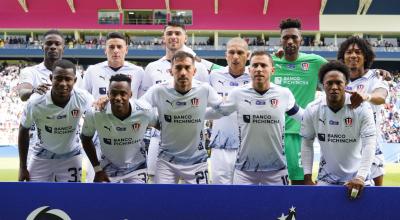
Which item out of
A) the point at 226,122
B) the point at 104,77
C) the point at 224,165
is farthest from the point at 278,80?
the point at 104,77

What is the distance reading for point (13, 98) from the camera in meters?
25.7

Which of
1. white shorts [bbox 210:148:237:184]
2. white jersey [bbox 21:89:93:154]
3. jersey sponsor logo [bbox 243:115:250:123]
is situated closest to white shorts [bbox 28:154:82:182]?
white jersey [bbox 21:89:93:154]

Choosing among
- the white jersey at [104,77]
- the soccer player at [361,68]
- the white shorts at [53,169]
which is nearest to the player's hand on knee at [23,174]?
the white shorts at [53,169]

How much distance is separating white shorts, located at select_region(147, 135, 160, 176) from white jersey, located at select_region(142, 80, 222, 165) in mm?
532

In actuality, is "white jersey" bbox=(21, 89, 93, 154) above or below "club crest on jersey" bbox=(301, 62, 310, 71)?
below

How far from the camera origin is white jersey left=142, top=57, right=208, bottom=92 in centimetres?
550

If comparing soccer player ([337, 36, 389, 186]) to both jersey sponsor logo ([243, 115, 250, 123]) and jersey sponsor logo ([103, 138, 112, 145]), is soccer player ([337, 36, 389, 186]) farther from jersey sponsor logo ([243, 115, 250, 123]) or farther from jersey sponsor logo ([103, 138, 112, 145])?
jersey sponsor logo ([103, 138, 112, 145])

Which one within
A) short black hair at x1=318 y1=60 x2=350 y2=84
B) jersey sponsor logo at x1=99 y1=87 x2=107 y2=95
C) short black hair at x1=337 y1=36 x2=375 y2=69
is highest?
short black hair at x1=337 y1=36 x2=375 y2=69

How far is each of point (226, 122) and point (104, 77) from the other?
5.28ft

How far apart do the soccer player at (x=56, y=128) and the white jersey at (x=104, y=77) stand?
74cm

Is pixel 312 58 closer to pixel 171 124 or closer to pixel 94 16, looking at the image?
pixel 171 124

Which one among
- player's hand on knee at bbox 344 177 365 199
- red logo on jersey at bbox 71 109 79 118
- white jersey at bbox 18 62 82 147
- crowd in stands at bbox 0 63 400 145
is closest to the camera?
player's hand on knee at bbox 344 177 365 199

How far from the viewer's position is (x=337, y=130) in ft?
13.5

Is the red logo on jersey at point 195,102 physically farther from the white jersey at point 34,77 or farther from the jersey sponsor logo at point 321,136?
the white jersey at point 34,77
